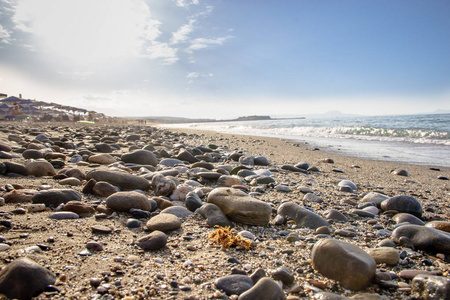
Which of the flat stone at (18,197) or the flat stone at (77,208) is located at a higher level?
the flat stone at (18,197)

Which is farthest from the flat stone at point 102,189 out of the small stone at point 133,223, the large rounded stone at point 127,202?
the small stone at point 133,223

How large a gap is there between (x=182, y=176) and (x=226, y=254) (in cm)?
248

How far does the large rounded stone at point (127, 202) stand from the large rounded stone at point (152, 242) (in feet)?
2.09

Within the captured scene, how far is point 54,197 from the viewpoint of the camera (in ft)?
7.73

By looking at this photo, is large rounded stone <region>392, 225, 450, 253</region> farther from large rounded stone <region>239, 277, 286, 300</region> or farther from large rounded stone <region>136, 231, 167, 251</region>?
large rounded stone <region>136, 231, 167, 251</region>

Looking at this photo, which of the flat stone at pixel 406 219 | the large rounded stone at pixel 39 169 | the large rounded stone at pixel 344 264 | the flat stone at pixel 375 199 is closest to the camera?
the large rounded stone at pixel 344 264

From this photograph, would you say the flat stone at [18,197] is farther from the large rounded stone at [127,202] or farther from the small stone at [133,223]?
the small stone at [133,223]

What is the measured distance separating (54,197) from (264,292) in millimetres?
2122

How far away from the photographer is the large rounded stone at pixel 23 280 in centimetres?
115

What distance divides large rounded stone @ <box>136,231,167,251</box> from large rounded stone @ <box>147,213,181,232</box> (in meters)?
0.24

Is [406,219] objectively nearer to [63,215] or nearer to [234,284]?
[234,284]

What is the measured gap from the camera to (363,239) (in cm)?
225

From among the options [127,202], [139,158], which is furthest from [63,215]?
[139,158]

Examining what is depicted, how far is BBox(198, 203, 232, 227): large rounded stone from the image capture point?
7.68ft
